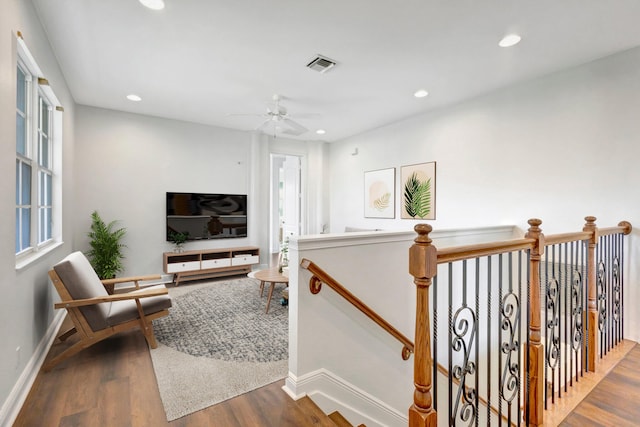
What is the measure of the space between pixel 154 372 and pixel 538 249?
295 centimetres

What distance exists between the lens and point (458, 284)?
358 cm

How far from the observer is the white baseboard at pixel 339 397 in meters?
2.11

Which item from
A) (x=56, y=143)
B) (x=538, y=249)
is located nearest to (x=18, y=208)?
(x=56, y=143)

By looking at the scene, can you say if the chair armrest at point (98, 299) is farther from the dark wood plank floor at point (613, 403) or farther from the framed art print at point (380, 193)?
the framed art print at point (380, 193)

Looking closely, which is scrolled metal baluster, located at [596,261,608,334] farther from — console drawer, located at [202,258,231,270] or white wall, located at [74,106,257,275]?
white wall, located at [74,106,257,275]

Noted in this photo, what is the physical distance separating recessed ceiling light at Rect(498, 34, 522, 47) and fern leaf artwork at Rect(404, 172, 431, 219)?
7.54 ft

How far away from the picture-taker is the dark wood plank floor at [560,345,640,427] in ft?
6.37

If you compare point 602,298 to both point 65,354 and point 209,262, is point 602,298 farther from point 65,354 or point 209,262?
point 209,262

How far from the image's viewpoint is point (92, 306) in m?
2.61

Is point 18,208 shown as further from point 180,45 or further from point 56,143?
point 180,45

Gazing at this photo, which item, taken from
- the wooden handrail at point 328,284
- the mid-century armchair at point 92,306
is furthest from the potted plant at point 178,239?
the wooden handrail at point 328,284

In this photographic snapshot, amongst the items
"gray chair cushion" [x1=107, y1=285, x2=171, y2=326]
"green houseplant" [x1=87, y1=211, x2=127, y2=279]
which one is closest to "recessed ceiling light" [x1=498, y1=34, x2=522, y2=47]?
"gray chair cushion" [x1=107, y1=285, x2=171, y2=326]

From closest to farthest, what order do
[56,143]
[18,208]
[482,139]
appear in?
[18,208], [56,143], [482,139]

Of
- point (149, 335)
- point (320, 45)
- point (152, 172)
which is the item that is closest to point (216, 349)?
point (149, 335)
